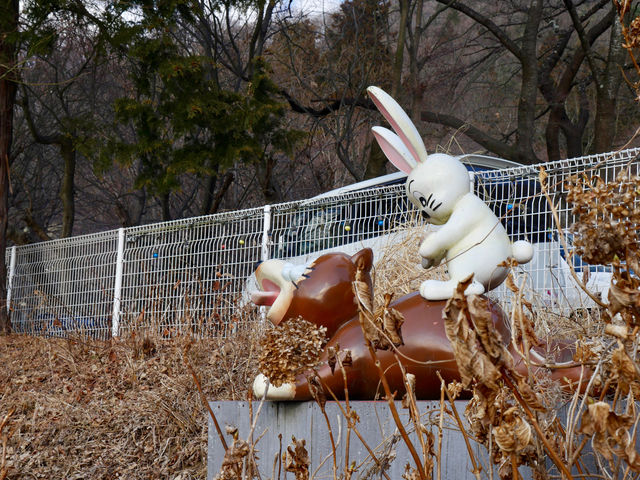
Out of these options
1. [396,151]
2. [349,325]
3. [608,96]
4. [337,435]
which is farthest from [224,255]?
[608,96]

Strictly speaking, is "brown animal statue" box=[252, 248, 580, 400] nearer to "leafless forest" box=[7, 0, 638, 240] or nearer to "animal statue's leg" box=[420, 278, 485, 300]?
"animal statue's leg" box=[420, 278, 485, 300]

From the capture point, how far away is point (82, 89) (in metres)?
14.7

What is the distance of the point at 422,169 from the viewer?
3.04 meters

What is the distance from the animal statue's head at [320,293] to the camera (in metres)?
3.01

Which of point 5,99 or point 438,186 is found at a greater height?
point 5,99

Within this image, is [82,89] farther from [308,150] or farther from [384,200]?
[384,200]

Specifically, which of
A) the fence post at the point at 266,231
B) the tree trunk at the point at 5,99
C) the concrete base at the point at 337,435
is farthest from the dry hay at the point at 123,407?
the tree trunk at the point at 5,99

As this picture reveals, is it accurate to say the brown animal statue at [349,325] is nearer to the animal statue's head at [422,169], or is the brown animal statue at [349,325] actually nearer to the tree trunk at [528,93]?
the animal statue's head at [422,169]

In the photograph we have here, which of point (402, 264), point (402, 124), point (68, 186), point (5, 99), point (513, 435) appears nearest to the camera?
point (513, 435)

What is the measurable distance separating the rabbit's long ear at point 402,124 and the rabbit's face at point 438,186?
2.2 inches

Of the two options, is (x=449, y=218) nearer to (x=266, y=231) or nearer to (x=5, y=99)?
(x=266, y=231)

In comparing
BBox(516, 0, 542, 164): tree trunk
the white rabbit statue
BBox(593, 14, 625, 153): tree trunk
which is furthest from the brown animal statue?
BBox(516, 0, 542, 164): tree trunk

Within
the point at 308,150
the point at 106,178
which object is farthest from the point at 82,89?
the point at 308,150

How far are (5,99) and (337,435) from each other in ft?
27.8
